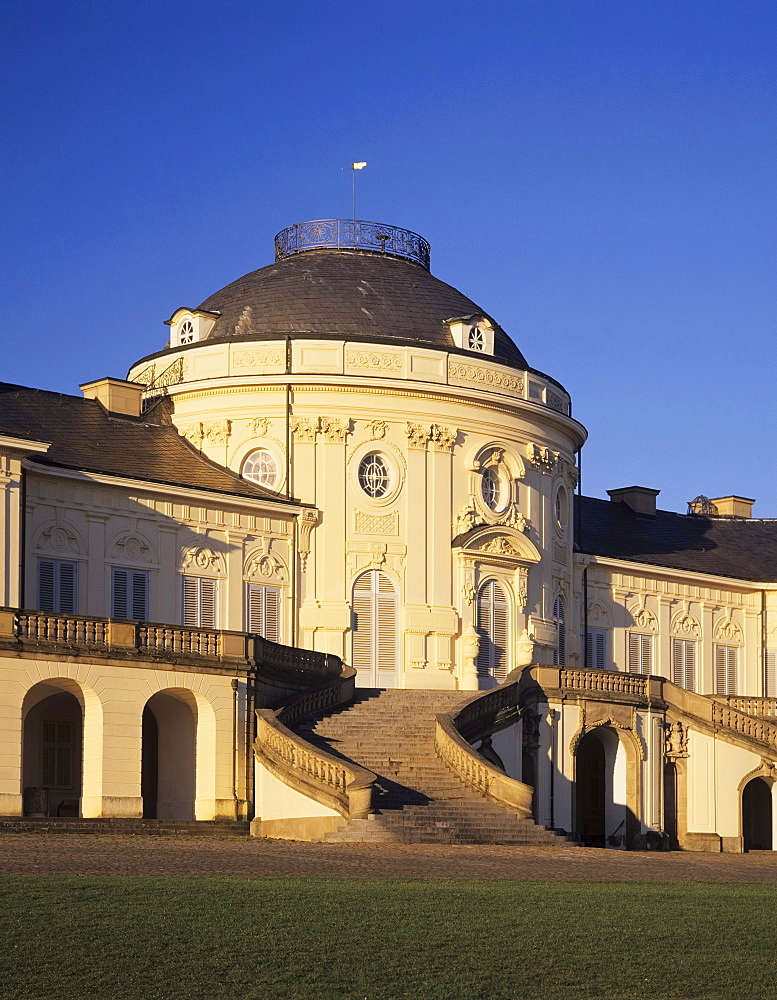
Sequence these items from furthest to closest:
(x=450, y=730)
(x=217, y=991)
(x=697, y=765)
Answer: (x=697, y=765)
(x=450, y=730)
(x=217, y=991)

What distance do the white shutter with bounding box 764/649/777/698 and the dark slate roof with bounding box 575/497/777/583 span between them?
8.34 ft

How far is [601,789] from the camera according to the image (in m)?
51.3

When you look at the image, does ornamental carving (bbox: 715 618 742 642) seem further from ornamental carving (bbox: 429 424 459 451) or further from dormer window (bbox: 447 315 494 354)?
ornamental carving (bbox: 429 424 459 451)

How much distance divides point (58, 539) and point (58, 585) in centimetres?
111

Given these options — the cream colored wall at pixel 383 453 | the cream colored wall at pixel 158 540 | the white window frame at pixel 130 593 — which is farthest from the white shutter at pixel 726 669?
the white window frame at pixel 130 593

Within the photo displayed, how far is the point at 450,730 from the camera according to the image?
39.3 metres

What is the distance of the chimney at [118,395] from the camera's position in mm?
49938

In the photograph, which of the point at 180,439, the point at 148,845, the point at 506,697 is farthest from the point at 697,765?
the point at 148,845

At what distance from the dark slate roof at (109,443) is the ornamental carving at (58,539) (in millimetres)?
1528

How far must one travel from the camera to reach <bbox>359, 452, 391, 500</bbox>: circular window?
49.5m

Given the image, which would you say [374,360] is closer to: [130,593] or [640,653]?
[130,593]

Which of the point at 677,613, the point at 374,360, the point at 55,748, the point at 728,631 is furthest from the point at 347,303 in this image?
the point at 728,631

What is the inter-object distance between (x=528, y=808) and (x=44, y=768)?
12.4 m

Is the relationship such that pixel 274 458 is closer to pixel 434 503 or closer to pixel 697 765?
pixel 434 503
